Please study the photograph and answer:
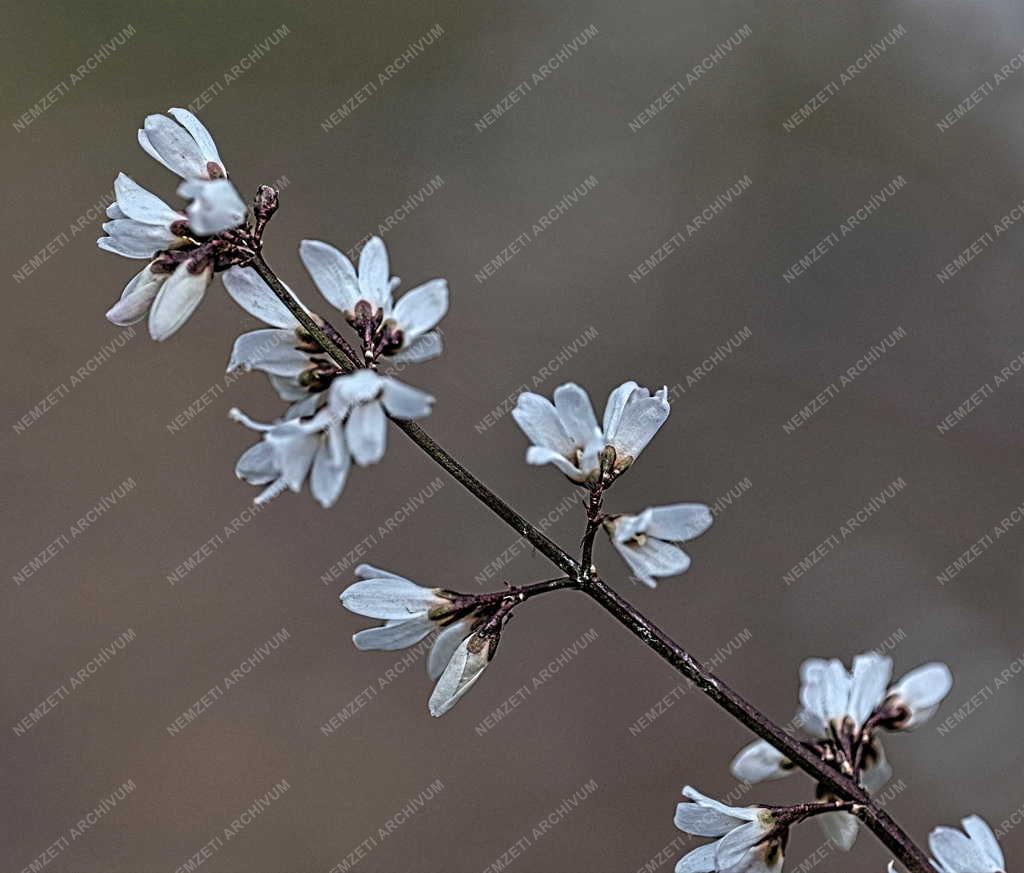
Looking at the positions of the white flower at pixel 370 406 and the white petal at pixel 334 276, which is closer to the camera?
the white flower at pixel 370 406

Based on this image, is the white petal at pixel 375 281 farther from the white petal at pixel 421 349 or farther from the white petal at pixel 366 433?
the white petal at pixel 366 433

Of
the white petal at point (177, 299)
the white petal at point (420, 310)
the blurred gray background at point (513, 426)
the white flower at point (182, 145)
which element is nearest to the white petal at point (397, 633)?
the white petal at point (420, 310)

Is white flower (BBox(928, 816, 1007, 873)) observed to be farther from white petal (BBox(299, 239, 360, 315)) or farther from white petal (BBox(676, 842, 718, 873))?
white petal (BBox(299, 239, 360, 315))

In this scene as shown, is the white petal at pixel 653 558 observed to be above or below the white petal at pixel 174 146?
below

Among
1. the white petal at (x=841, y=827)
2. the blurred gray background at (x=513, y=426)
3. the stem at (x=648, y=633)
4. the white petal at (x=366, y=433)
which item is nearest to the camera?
the white petal at (x=366, y=433)

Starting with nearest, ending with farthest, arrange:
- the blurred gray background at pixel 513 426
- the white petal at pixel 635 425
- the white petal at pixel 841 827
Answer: the white petal at pixel 635 425
the white petal at pixel 841 827
the blurred gray background at pixel 513 426

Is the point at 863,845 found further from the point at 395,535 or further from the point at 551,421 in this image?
the point at 551,421
